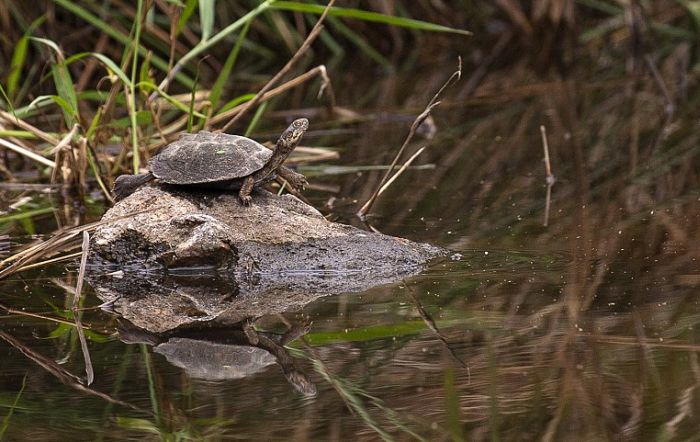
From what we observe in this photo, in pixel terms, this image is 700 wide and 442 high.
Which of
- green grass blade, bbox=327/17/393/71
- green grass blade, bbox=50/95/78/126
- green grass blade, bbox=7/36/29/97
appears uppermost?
green grass blade, bbox=327/17/393/71

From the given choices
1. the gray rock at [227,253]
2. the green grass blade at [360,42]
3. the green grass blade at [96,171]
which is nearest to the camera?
the gray rock at [227,253]

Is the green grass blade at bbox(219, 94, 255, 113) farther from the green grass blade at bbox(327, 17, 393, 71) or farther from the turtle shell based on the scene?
the green grass blade at bbox(327, 17, 393, 71)

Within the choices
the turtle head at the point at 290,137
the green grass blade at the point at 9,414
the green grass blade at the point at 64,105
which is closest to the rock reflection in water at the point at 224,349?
the green grass blade at the point at 9,414

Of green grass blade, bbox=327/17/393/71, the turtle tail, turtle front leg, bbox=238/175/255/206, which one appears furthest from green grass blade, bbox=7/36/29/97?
green grass blade, bbox=327/17/393/71

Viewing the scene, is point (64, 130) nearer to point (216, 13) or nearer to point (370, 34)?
point (216, 13)

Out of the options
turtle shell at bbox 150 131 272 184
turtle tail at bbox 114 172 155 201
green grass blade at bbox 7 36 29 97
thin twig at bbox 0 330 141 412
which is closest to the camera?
thin twig at bbox 0 330 141 412

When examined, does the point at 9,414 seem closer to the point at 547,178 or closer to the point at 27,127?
the point at 27,127

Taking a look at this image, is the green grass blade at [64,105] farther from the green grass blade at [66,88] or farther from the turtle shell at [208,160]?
the turtle shell at [208,160]

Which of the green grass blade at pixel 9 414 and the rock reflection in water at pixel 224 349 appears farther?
the rock reflection in water at pixel 224 349
